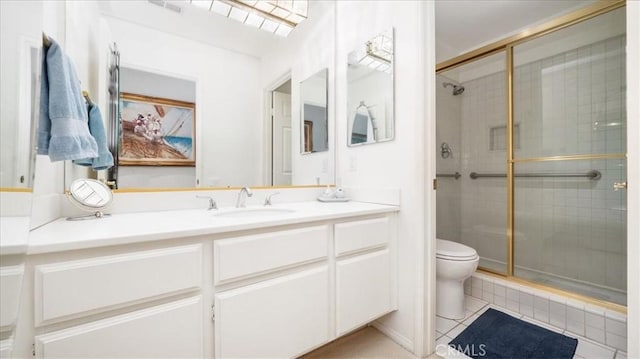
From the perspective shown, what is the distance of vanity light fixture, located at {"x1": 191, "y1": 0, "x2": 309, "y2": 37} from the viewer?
1.54 m

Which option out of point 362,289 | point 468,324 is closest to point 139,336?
point 362,289

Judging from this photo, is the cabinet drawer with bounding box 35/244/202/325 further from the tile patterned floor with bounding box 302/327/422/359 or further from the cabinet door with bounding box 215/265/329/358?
the tile patterned floor with bounding box 302/327/422/359

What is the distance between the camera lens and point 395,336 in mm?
1538

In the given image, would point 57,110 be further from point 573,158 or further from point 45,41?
point 573,158

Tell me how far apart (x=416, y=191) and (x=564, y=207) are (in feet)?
6.13

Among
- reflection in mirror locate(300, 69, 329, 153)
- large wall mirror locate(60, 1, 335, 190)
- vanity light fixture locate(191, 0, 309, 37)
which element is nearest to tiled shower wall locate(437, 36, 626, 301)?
reflection in mirror locate(300, 69, 329, 153)

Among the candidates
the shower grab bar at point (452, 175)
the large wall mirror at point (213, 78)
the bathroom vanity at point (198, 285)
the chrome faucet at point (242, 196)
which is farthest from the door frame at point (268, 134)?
the shower grab bar at point (452, 175)

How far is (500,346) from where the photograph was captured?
1.48m

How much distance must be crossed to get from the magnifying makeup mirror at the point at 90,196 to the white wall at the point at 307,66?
33.0 inches

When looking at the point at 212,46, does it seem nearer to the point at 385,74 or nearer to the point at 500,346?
the point at 385,74

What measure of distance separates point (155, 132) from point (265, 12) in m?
1.04

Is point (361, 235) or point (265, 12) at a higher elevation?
point (265, 12)

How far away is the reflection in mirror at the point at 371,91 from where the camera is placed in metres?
1.58

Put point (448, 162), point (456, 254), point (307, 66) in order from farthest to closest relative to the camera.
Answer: point (448, 162) < point (307, 66) < point (456, 254)
